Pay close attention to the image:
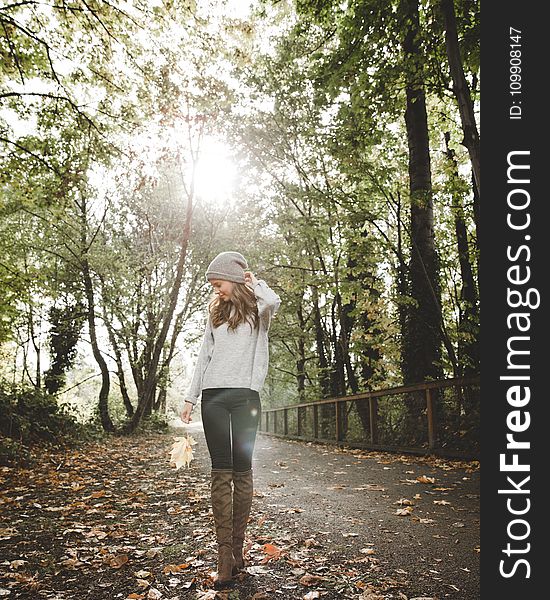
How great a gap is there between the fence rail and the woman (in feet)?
16.9

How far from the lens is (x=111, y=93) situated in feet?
35.4

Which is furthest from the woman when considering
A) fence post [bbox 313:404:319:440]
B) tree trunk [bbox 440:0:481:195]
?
fence post [bbox 313:404:319:440]

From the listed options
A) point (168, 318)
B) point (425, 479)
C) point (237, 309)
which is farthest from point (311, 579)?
point (168, 318)

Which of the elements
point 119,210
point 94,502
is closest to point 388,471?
point 94,502

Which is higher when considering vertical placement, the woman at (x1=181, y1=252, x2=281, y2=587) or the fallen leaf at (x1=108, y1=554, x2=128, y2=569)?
the woman at (x1=181, y1=252, x2=281, y2=587)

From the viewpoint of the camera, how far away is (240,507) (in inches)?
132

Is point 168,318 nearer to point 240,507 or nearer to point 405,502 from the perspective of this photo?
point 405,502

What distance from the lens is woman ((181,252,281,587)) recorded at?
129 inches

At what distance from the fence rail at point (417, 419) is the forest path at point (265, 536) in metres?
0.89

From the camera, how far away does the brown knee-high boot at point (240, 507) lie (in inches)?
132

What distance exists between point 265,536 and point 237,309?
2.05m

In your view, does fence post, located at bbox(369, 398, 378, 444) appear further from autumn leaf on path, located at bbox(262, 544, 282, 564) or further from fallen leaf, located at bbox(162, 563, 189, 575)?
fallen leaf, located at bbox(162, 563, 189, 575)

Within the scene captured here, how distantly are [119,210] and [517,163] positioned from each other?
21034 mm

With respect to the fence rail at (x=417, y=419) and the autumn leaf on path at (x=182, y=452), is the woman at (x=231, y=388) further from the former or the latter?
the fence rail at (x=417, y=419)
